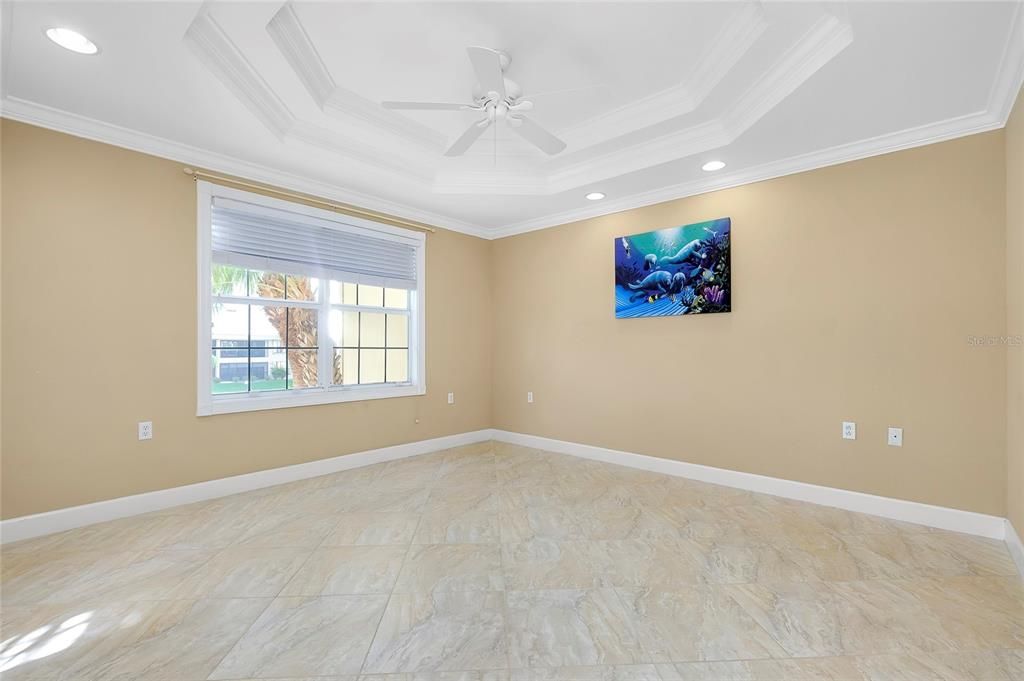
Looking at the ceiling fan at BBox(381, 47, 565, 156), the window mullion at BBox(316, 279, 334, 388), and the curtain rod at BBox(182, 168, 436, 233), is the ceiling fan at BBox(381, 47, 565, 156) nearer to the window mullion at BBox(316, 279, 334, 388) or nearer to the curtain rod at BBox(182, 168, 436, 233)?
the curtain rod at BBox(182, 168, 436, 233)

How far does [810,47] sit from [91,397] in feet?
14.7

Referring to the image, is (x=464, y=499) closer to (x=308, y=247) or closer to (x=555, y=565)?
(x=555, y=565)

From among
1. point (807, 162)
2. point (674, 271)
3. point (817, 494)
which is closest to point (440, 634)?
point (817, 494)

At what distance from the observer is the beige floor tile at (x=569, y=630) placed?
5.35 ft

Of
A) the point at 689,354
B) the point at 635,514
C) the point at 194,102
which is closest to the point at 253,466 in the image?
the point at 194,102

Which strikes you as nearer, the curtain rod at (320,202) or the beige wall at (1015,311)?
the beige wall at (1015,311)

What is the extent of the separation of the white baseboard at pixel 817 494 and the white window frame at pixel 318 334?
1.81 m

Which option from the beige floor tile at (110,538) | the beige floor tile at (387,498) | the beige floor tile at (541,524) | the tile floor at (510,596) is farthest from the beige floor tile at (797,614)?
the beige floor tile at (110,538)

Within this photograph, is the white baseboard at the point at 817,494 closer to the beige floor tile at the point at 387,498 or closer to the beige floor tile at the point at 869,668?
the beige floor tile at the point at 869,668

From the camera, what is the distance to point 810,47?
227 cm

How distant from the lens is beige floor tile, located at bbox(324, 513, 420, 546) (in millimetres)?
2584

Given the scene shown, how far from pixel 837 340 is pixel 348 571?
3364 millimetres

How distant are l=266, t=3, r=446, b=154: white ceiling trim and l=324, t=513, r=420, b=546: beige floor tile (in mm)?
2653

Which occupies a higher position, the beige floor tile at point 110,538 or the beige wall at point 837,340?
the beige wall at point 837,340
